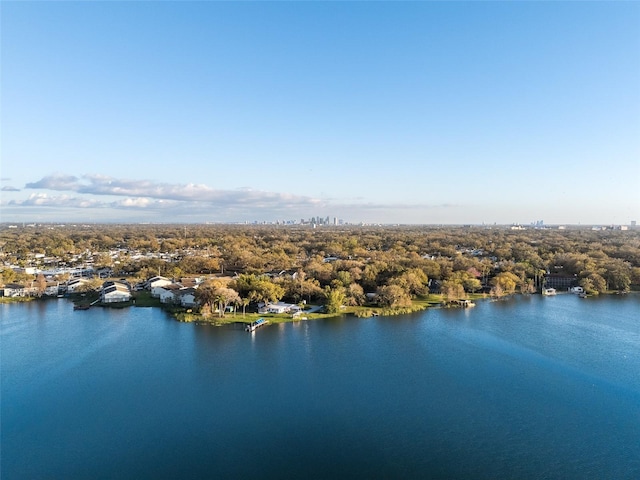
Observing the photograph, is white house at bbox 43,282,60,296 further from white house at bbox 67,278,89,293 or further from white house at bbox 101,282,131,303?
white house at bbox 101,282,131,303

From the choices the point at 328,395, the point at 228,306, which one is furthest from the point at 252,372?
the point at 228,306

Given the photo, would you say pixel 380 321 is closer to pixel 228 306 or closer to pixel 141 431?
pixel 228 306

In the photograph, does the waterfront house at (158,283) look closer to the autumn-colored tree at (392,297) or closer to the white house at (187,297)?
the white house at (187,297)

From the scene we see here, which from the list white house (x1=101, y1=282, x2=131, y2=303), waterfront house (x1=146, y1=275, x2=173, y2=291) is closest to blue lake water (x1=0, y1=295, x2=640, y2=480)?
white house (x1=101, y1=282, x2=131, y2=303)

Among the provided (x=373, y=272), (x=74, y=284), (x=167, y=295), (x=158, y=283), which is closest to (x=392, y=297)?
(x=373, y=272)

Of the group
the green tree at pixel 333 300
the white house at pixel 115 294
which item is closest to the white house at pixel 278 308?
the green tree at pixel 333 300

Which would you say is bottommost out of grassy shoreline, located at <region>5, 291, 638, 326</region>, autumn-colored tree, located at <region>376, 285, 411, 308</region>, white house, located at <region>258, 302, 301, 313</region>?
grassy shoreline, located at <region>5, 291, 638, 326</region>
